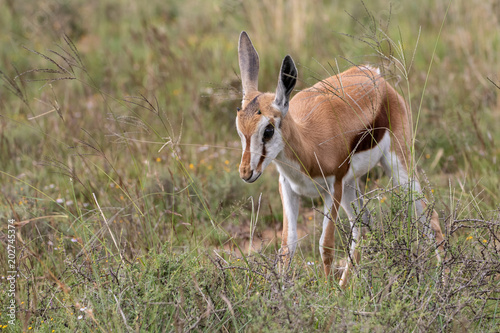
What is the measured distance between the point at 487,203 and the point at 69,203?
339 cm

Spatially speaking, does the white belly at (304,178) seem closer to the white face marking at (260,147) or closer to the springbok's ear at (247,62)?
the white face marking at (260,147)

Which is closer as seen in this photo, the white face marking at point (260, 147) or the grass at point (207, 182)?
the grass at point (207, 182)

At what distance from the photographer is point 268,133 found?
3639 millimetres

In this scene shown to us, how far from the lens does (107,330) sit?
2.72m

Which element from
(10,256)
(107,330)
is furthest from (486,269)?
(10,256)

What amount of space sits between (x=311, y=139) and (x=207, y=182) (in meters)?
1.49

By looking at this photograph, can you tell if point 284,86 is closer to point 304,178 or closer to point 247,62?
point 247,62

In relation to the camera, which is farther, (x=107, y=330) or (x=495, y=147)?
(x=495, y=147)

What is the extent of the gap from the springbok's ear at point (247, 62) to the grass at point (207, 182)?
59cm

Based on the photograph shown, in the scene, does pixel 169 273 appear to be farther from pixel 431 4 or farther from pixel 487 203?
pixel 431 4

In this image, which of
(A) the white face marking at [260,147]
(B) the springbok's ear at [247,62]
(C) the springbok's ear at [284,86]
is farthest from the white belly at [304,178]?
(B) the springbok's ear at [247,62]

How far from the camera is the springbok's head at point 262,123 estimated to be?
350 centimetres

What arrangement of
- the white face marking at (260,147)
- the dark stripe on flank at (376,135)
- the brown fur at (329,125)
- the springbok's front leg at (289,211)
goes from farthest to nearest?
the dark stripe on flank at (376,135) < the springbok's front leg at (289,211) < the brown fur at (329,125) < the white face marking at (260,147)

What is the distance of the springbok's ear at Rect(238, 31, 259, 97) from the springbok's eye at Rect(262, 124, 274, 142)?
375 mm
